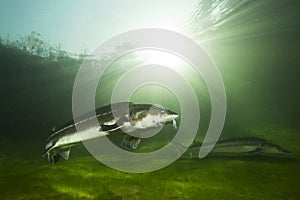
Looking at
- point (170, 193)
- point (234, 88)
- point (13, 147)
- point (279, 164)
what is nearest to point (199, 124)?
point (279, 164)

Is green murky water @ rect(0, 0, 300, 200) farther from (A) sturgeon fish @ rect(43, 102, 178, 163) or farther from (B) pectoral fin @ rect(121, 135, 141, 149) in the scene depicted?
(A) sturgeon fish @ rect(43, 102, 178, 163)

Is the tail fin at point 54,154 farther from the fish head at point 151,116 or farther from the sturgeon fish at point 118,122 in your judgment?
the fish head at point 151,116

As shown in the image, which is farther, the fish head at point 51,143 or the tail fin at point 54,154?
the tail fin at point 54,154

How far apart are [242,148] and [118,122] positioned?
17.4ft

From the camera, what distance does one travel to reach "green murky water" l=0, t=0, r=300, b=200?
4465 millimetres

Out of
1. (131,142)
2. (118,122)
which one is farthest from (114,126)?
(131,142)

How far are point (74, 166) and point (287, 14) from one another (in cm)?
1939

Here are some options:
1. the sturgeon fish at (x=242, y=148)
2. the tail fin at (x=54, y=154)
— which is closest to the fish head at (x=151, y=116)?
the tail fin at (x=54, y=154)

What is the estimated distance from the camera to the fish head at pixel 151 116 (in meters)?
3.56

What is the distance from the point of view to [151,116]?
3576 millimetres

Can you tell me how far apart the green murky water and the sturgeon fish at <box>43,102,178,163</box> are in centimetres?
98

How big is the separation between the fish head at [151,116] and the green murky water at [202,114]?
1.29 meters

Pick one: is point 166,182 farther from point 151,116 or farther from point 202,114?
point 202,114

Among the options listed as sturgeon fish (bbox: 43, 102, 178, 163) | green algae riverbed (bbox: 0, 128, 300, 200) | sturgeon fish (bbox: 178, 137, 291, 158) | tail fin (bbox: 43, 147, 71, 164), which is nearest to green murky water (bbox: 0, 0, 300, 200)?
green algae riverbed (bbox: 0, 128, 300, 200)
